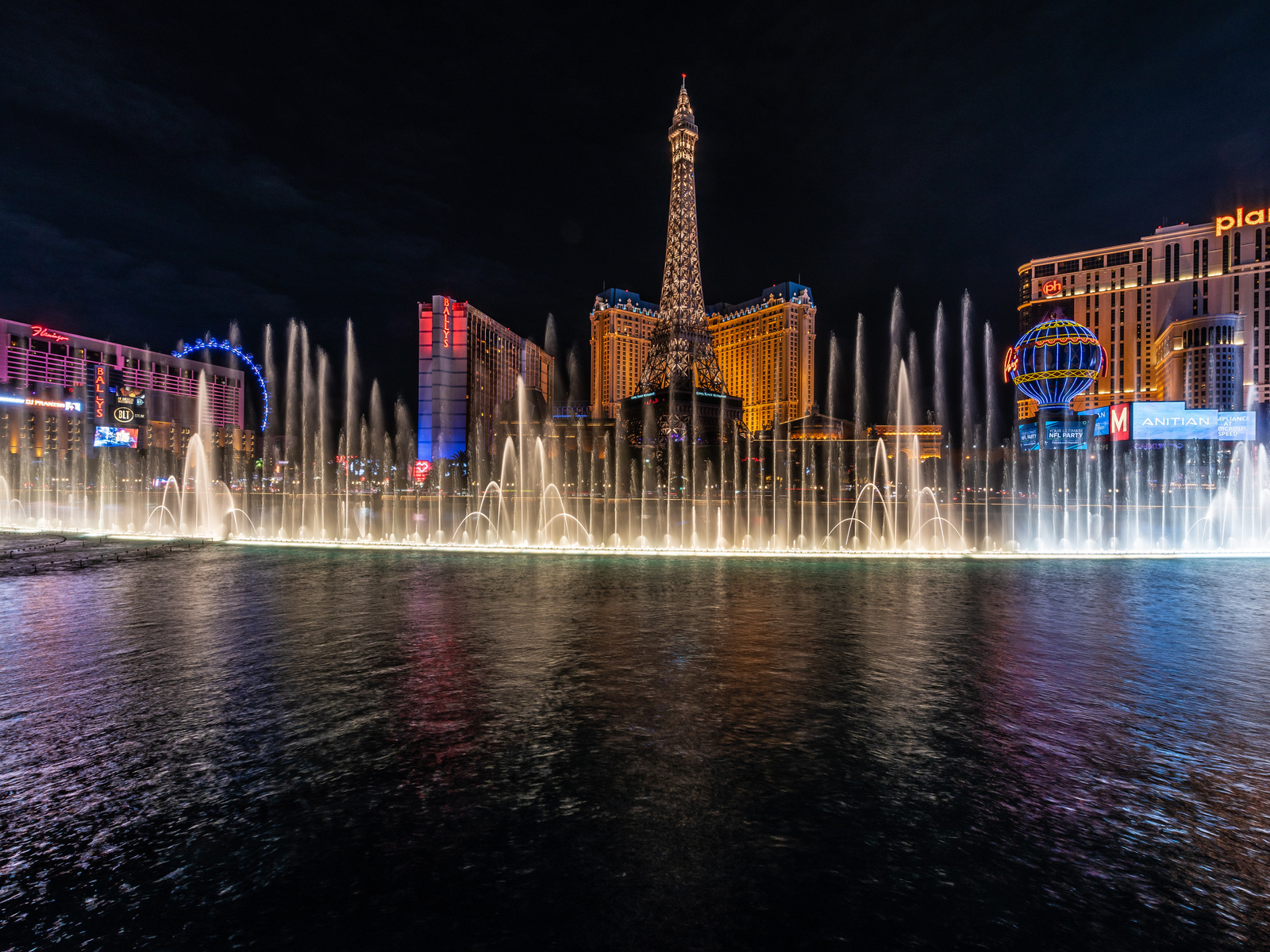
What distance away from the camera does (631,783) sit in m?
5.28

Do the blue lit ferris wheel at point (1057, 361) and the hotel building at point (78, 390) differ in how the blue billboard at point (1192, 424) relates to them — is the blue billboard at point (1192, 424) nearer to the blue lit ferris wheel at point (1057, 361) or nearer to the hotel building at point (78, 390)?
the blue lit ferris wheel at point (1057, 361)

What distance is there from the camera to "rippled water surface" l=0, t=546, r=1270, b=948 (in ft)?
12.4

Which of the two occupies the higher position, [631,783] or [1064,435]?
[1064,435]

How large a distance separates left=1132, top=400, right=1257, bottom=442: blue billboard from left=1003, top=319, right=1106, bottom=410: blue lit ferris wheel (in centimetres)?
2681

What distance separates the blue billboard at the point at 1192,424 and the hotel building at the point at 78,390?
102m

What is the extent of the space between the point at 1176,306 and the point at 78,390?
181 m

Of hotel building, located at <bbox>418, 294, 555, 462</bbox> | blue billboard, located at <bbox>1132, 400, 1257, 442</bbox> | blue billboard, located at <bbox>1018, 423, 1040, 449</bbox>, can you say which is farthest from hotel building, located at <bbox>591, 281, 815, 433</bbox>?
blue billboard, located at <bbox>1018, 423, 1040, 449</bbox>

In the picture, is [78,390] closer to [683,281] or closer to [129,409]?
[129,409]

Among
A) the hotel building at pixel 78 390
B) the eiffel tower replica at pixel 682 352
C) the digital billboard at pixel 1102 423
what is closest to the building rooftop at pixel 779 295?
the eiffel tower replica at pixel 682 352

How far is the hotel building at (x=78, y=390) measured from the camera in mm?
76500

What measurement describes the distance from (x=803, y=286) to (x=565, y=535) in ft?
393

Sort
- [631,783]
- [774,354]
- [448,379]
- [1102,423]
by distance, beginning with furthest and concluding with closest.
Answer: [774,354]
[448,379]
[1102,423]
[631,783]

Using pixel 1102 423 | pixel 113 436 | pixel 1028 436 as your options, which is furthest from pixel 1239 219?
pixel 113 436

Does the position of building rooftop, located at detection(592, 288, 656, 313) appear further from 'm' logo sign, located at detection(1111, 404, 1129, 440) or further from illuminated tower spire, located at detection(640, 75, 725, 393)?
'm' logo sign, located at detection(1111, 404, 1129, 440)
